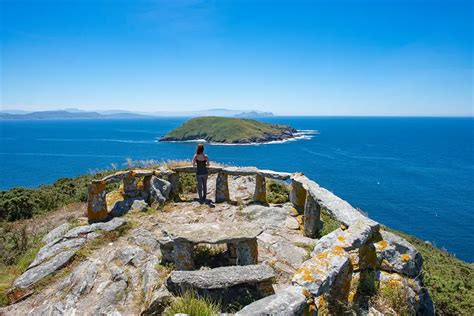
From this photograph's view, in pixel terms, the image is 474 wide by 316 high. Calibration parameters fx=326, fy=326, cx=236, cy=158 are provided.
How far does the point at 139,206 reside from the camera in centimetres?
1297

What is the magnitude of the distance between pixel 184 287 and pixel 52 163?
107 m

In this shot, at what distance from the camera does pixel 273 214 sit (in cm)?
1247

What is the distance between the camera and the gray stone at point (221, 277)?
6.05m

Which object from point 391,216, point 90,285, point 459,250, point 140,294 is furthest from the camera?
point 391,216

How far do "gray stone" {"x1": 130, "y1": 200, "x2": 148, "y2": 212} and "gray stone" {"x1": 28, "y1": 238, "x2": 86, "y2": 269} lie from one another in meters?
2.80

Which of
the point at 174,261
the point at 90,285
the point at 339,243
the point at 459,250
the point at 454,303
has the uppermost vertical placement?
the point at 339,243

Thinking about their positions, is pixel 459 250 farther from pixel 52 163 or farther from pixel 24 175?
pixel 52 163

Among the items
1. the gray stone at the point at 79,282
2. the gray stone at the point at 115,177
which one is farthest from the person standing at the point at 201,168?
the gray stone at the point at 79,282

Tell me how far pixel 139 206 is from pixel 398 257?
9494 mm

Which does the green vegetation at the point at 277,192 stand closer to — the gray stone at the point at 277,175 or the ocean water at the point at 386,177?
the gray stone at the point at 277,175

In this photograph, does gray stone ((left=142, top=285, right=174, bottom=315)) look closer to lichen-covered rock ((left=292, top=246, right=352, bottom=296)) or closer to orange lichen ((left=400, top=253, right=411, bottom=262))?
lichen-covered rock ((left=292, top=246, right=352, bottom=296))

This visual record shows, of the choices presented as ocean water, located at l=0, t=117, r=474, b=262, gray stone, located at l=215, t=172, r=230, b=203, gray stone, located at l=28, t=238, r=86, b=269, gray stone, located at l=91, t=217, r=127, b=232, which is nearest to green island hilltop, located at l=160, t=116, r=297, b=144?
ocean water, located at l=0, t=117, r=474, b=262

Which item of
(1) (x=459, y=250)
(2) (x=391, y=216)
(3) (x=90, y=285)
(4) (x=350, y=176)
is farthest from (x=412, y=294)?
(4) (x=350, y=176)

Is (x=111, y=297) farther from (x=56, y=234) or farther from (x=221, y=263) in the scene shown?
(x=56, y=234)
